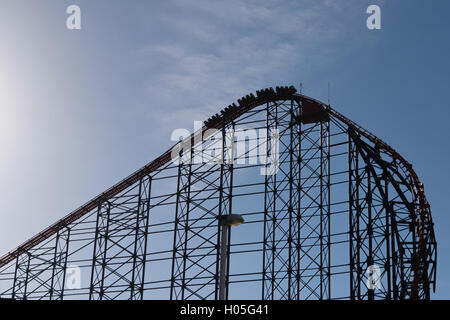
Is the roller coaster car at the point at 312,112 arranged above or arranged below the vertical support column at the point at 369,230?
above

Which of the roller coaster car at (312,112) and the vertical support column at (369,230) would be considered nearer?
the vertical support column at (369,230)

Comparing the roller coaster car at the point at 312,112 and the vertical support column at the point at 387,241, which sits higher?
the roller coaster car at the point at 312,112

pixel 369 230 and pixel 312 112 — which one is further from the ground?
pixel 312 112

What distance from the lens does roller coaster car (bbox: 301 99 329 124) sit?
1257 inches

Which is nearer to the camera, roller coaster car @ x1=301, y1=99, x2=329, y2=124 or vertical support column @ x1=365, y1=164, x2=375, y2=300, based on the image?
vertical support column @ x1=365, y1=164, x2=375, y2=300

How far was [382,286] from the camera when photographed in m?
28.0

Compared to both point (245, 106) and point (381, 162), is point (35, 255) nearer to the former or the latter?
point (245, 106)

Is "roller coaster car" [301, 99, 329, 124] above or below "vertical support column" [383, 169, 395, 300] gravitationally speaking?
above

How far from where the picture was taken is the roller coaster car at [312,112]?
31.9 metres

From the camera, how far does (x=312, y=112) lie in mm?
32156
